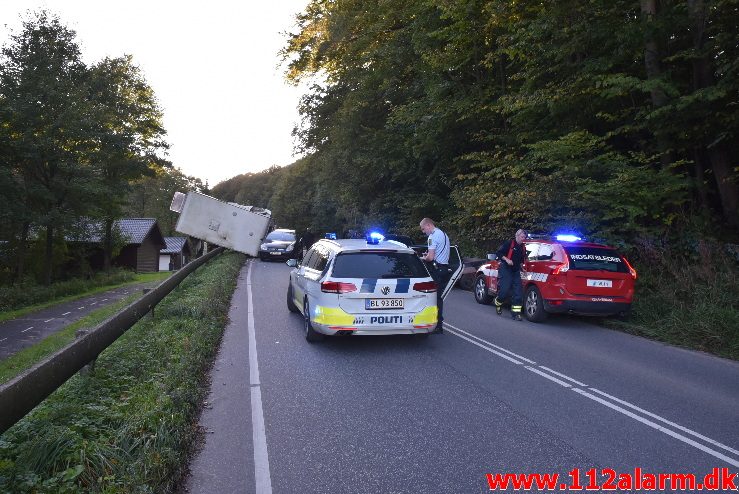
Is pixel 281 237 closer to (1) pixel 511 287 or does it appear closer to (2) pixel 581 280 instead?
(1) pixel 511 287

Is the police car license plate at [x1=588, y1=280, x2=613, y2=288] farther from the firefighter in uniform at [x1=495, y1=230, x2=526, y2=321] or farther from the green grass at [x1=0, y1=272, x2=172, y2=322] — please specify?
the green grass at [x1=0, y1=272, x2=172, y2=322]

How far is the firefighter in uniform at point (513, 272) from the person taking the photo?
35.9 ft

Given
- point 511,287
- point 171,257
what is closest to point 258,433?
point 511,287

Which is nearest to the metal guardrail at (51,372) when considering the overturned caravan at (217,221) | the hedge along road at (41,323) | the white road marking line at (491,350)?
the white road marking line at (491,350)

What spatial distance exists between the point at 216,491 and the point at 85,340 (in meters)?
2.60

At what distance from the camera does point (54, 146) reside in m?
28.9

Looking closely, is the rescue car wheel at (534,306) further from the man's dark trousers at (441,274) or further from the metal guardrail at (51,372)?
the metal guardrail at (51,372)

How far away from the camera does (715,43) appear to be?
1172cm

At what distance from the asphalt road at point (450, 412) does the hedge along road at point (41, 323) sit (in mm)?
10260

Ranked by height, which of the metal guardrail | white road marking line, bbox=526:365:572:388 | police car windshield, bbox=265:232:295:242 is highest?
police car windshield, bbox=265:232:295:242

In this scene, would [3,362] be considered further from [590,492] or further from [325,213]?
[325,213]

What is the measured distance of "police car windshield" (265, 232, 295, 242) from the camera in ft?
90.4

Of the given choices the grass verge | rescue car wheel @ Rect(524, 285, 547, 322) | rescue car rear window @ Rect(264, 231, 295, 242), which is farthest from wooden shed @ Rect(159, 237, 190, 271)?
the grass verge

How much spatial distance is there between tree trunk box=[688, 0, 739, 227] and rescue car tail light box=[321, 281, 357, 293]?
987cm
